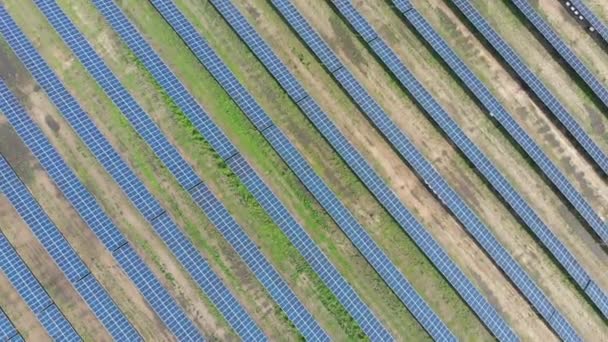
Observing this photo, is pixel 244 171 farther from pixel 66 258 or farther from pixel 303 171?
pixel 66 258

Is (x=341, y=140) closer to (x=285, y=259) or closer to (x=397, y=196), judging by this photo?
(x=397, y=196)

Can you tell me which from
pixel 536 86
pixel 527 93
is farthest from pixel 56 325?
pixel 536 86

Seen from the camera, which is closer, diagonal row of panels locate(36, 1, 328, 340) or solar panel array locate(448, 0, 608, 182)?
diagonal row of panels locate(36, 1, 328, 340)

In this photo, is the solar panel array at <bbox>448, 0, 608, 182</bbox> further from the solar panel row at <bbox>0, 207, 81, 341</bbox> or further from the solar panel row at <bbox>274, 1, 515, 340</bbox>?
the solar panel row at <bbox>0, 207, 81, 341</bbox>

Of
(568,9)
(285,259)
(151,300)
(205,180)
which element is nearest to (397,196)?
(285,259)

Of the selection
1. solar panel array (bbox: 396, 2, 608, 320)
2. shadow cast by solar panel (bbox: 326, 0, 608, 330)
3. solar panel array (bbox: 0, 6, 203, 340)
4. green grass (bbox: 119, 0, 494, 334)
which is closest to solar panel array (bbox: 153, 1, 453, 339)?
green grass (bbox: 119, 0, 494, 334)

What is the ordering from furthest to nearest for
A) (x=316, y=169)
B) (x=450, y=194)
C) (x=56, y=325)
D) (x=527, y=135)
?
(x=527, y=135) < (x=450, y=194) < (x=316, y=169) < (x=56, y=325)
